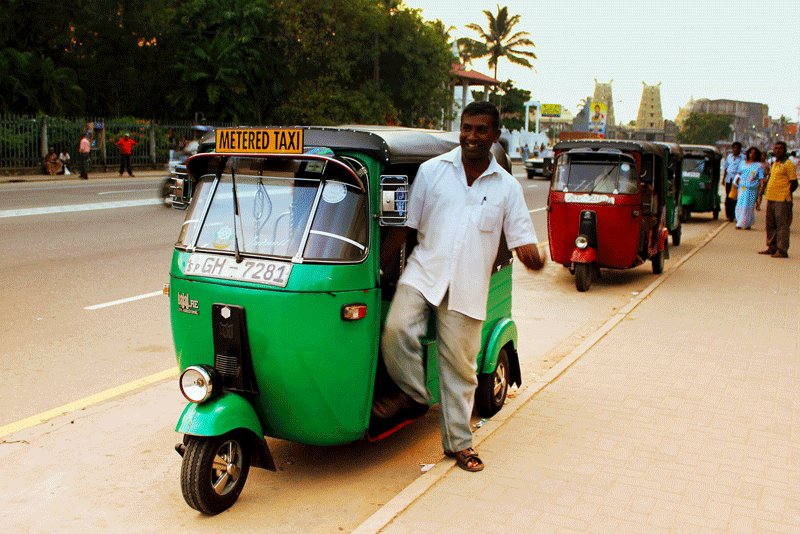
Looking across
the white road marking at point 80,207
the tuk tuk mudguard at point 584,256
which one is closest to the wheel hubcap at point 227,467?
the tuk tuk mudguard at point 584,256

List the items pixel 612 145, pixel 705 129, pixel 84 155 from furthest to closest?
pixel 705 129 → pixel 84 155 → pixel 612 145

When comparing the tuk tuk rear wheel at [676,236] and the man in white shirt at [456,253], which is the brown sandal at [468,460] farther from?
the tuk tuk rear wheel at [676,236]

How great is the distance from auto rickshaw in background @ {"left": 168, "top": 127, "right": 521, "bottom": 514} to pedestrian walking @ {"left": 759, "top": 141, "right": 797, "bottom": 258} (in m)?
10.9

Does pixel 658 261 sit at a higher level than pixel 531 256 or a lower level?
lower

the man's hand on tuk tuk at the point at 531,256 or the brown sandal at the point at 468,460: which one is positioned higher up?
the man's hand on tuk tuk at the point at 531,256

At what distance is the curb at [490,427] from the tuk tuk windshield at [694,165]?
38.4ft

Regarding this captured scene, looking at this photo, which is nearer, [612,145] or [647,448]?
[647,448]

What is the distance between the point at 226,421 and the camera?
3.99 m

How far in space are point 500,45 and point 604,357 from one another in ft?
229

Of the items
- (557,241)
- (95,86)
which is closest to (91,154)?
(95,86)

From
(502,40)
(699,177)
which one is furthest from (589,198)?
(502,40)

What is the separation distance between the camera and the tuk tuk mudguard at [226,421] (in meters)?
3.94

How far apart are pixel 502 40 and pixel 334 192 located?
72656 millimetres

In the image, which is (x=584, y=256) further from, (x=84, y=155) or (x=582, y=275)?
(x=84, y=155)
